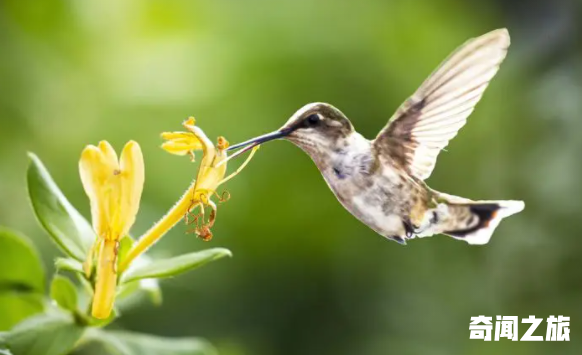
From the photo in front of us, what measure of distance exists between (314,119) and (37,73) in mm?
1046

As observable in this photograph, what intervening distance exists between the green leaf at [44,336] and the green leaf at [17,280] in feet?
0.41

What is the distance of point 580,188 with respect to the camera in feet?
4.27

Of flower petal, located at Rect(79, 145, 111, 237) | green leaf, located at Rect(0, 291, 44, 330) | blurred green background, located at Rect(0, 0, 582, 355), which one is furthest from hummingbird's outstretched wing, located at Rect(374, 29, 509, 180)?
blurred green background, located at Rect(0, 0, 582, 355)

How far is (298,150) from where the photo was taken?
111 centimetres

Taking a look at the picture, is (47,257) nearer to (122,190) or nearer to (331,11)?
(331,11)

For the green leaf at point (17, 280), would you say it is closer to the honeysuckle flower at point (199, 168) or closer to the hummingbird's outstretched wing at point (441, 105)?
the honeysuckle flower at point (199, 168)

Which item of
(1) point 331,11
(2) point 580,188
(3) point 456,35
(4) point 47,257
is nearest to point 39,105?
(4) point 47,257

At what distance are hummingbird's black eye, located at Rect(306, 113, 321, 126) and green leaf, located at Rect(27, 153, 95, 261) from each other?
0.14 meters

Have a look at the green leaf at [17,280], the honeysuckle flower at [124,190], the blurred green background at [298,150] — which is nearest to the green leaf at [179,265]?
the honeysuckle flower at [124,190]

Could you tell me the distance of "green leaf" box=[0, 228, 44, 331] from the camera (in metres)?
0.51

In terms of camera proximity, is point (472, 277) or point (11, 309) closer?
point (11, 309)

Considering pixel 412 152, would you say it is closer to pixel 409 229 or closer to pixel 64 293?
pixel 409 229

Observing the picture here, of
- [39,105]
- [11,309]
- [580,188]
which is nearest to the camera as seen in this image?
[11,309]

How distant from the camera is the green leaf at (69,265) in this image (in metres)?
0.35
